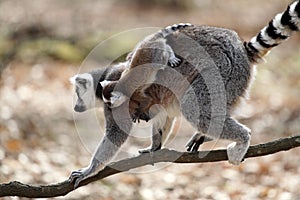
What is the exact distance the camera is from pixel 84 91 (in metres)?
5.80

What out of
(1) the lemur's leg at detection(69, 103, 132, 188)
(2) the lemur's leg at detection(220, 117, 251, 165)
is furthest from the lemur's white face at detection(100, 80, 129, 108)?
(2) the lemur's leg at detection(220, 117, 251, 165)

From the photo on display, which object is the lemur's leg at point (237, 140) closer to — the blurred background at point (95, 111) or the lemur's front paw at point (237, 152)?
the lemur's front paw at point (237, 152)

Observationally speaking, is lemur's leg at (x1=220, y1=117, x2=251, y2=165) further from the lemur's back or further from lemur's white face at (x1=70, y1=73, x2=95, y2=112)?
lemur's white face at (x1=70, y1=73, x2=95, y2=112)

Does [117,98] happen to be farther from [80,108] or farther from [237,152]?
[237,152]

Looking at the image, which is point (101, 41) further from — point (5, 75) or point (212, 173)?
point (212, 173)

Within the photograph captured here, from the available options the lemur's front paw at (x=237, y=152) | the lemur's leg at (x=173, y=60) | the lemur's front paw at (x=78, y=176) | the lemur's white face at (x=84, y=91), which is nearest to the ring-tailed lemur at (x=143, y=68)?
the lemur's leg at (x=173, y=60)

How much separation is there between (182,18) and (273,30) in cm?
1323

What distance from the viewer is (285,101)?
430 inches

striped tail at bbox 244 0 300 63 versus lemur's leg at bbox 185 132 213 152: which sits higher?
striped tail at bbox 244 0 300 63

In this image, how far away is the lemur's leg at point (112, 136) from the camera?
5180 mm

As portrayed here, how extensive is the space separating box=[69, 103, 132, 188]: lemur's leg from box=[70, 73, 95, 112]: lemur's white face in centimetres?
41

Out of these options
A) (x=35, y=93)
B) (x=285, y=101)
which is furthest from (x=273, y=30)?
(x=35, y=93)

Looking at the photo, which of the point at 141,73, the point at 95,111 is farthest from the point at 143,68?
the point at 95,111

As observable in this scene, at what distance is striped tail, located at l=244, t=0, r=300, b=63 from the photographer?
4.78m
